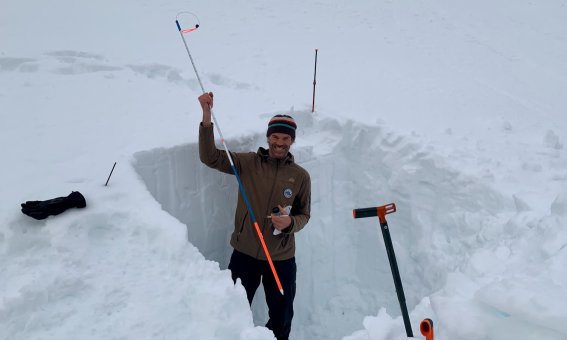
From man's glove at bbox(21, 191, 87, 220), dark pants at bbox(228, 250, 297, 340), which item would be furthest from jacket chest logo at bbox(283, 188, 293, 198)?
man's glove at bbox(21, 191, 87, 220)

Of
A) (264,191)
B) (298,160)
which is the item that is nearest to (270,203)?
(264,191)

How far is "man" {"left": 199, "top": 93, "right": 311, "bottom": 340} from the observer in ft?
14.6

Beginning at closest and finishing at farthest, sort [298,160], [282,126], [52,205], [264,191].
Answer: [52,205] < [282,126] < [264,191] < [298,160]

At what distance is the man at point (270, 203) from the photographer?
4.45m

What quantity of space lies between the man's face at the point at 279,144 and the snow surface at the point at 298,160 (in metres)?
1.30

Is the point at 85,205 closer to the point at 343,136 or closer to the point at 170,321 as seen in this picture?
the point at 170,321

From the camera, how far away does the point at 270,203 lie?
4.54 metres

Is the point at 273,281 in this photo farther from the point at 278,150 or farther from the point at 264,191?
the point at 278,150

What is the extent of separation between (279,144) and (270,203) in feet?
2.11

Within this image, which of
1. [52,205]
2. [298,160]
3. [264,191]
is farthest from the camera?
[298,160]

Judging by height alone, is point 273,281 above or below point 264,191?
below

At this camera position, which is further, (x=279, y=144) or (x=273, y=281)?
(x=273, y=281)

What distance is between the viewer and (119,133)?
5422 millimetres

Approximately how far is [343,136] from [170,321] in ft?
15.2
